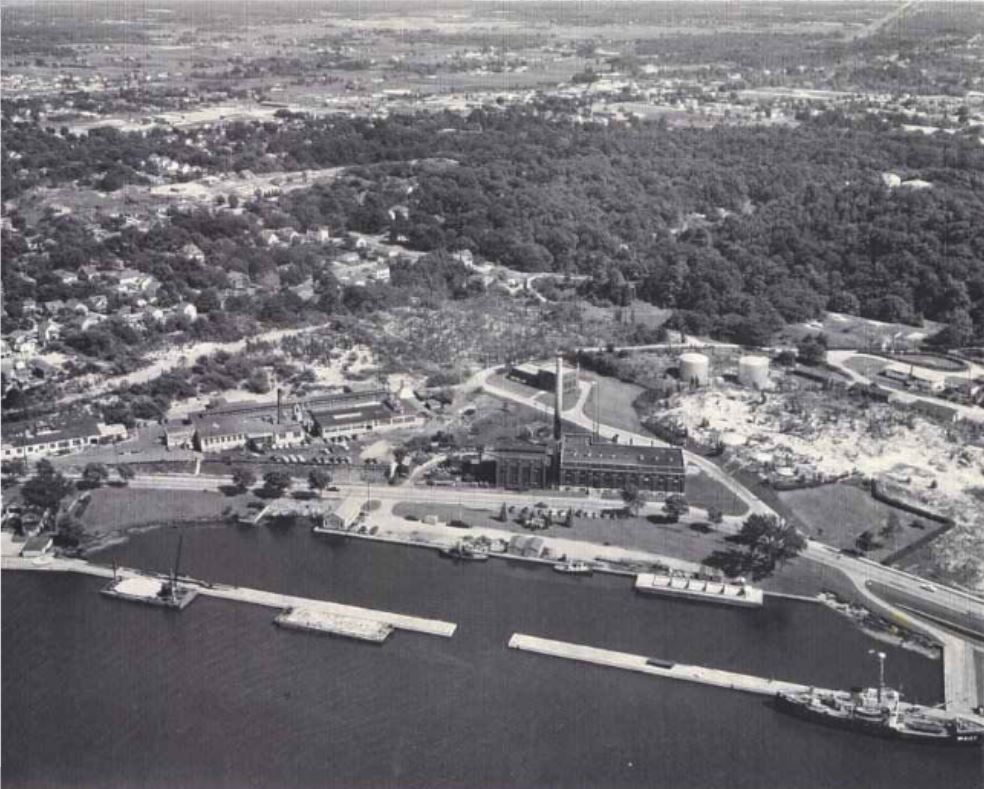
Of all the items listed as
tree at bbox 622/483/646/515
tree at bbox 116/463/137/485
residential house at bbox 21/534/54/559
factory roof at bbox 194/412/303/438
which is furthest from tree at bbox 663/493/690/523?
residential house at bbox 21/534/54/559

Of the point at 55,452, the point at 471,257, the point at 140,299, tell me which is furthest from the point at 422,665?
the point at 471,257

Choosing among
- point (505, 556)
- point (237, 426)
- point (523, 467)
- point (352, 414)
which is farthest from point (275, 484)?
point (505, 556)

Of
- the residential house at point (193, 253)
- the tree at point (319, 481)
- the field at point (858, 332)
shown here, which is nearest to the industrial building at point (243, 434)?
the tree at point (319, 481)

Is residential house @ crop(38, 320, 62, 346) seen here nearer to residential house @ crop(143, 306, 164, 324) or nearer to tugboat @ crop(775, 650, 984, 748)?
residential house @ crop(143, 306, 164, 324)

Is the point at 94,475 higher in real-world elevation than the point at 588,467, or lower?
lower

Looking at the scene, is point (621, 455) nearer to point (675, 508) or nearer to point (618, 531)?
point (675, 508)
